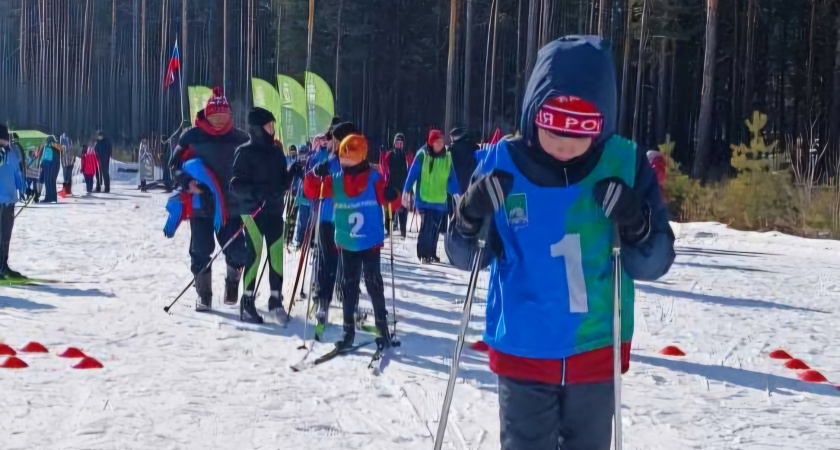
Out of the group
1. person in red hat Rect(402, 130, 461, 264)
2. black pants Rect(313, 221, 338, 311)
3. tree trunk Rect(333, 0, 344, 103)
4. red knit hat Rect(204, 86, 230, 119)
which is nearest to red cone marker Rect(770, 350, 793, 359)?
black pants Rect(313, 221, 338, 311)

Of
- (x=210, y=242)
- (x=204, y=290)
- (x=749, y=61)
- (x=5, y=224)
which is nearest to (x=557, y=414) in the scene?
(x=204, y=290)

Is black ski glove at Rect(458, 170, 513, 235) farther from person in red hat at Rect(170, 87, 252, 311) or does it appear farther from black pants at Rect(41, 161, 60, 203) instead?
black pants at Rect(41, 161, 60, 203)

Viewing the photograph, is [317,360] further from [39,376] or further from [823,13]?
[823,13]

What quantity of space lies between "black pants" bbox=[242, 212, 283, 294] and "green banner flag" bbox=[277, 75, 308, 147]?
13.2 metres

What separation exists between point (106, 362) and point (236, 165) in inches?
88.8

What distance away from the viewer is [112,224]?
701 inches

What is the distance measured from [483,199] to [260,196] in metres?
5.37

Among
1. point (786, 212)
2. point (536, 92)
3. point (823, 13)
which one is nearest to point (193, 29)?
point (823, 13)

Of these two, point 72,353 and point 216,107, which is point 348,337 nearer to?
point 72,353

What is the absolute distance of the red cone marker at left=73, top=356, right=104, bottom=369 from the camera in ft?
A: 20.8

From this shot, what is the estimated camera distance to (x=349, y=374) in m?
6.32

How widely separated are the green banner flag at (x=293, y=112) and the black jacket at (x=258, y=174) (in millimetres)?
13287

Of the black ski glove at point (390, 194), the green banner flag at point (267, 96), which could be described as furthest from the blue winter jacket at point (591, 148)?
the green banner flag at point (267, 96)

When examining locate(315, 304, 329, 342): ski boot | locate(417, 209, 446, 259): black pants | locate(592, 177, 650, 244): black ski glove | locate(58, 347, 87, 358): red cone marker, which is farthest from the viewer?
locate(417, 209, 446, 259): black pants
